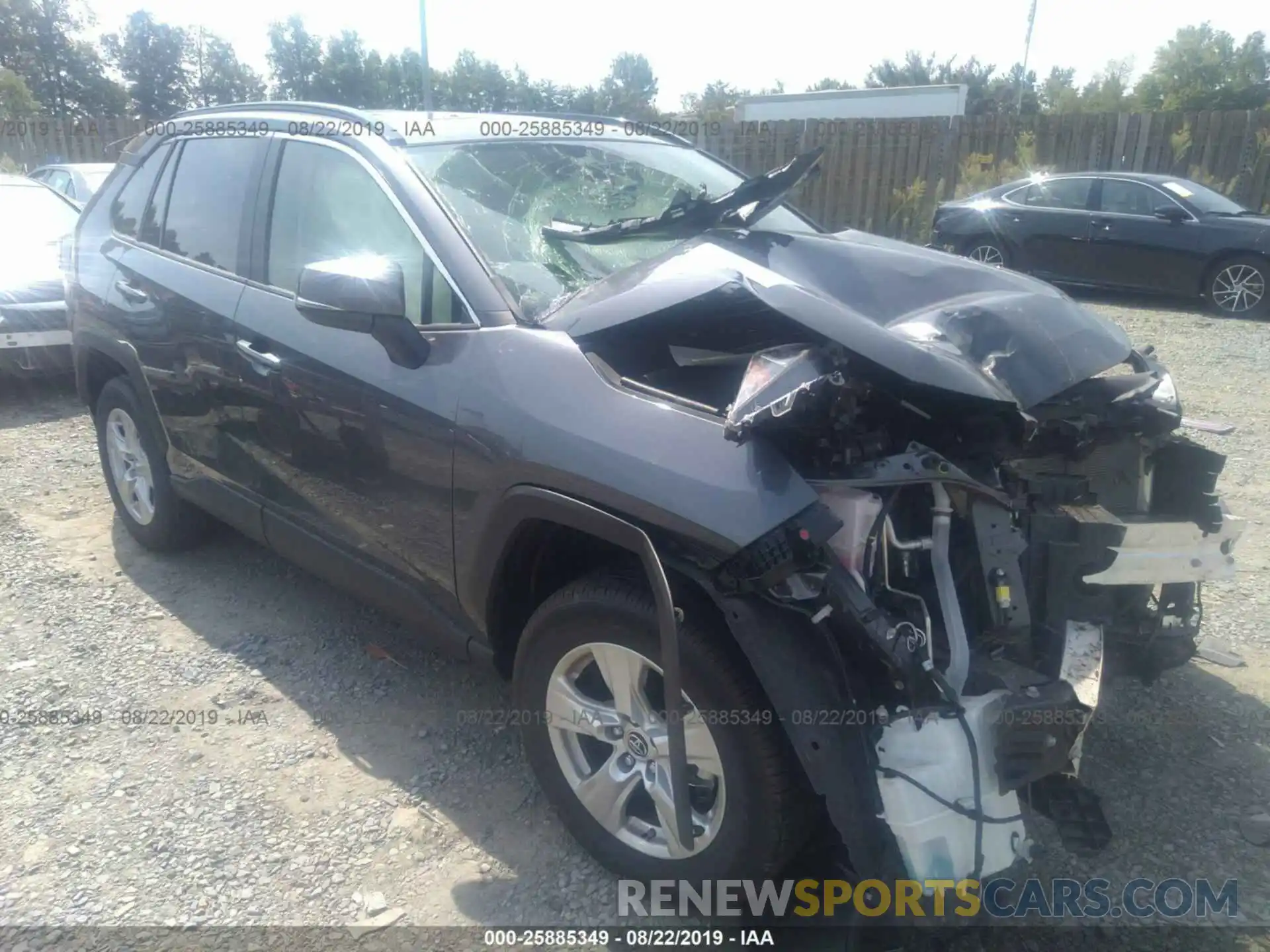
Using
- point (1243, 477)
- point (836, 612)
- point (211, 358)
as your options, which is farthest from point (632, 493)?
point (1243, 477)

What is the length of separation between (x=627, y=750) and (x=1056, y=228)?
10450 millimetres

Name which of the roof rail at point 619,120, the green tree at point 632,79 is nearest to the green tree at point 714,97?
the green tree at point 632,79

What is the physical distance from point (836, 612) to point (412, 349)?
56.1 inches


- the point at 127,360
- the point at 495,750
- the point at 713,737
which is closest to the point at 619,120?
the point at 127,360

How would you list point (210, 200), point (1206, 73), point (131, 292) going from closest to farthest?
point (210, 200)
point (131, 292)
point (1206, 73)

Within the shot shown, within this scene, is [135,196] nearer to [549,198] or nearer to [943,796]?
[549,198]

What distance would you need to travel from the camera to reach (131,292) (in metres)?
4.08

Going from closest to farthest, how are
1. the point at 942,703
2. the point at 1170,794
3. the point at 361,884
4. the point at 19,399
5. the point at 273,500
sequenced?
the point at 942,703, the point at 361,884, the point at 1170,794, the point at 273,500, the point at 19,399

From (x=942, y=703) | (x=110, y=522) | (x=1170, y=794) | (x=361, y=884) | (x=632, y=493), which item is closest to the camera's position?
(x=942, y=703)

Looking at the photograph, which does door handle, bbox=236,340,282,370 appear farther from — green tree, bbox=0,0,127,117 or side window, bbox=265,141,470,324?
green tree, bbox=0,0,127,117

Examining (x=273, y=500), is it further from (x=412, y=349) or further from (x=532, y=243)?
(x=532, y=243)

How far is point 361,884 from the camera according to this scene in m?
2.57

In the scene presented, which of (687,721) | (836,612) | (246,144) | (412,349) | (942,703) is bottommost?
(687,721)

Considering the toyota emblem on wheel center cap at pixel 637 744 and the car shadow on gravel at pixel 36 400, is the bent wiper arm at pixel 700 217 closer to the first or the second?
the toyota emblem on wheel center cap at pixel 637 744
